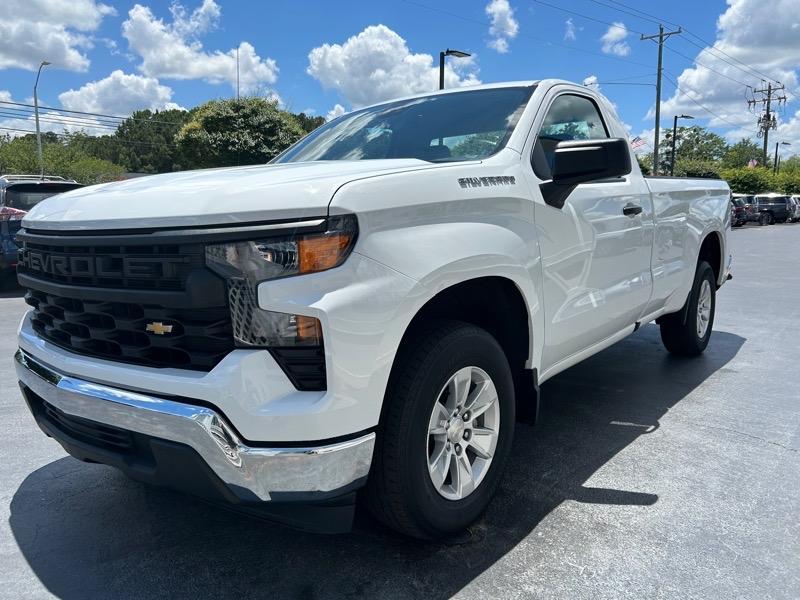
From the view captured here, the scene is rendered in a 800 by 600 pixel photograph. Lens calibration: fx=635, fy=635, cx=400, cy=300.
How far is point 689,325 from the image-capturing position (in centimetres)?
523

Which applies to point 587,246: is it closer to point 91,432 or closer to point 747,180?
point 91,432

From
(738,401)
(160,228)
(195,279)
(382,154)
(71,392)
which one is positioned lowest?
(738,401)

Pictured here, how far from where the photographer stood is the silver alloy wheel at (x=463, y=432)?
94.4 inches

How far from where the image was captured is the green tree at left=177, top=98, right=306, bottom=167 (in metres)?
26.3

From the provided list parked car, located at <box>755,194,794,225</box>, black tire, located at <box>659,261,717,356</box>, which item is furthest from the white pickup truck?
parked car, located at <box>755,194,794,225</box>

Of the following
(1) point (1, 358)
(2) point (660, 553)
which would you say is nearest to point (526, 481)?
(2) point (660, 553)

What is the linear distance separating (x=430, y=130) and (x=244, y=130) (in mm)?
24818

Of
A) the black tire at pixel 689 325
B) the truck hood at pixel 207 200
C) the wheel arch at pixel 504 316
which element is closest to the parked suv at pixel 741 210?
the black tire at pixel 689 325

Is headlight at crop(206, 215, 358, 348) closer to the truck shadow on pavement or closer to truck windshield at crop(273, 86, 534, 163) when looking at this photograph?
the truck shadow on pavement

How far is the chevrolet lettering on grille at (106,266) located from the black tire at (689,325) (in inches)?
168

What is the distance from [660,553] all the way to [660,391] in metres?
2.29

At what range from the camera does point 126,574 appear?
235cm

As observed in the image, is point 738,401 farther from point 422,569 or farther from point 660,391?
point 422,569

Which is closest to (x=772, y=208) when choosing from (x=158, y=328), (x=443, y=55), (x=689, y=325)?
(x=443, y=55)
